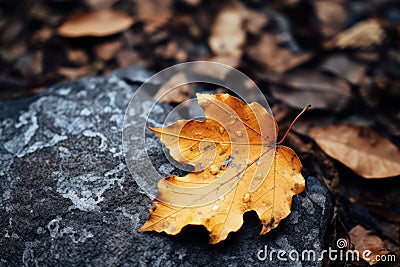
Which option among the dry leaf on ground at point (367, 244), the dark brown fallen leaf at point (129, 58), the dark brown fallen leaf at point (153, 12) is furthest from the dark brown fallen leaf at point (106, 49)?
the dry leaf on ground at point (367, 244)

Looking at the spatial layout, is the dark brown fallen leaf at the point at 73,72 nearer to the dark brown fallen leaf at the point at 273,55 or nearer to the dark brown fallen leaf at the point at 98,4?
the dark brown fallen leaf at the point at 98,4

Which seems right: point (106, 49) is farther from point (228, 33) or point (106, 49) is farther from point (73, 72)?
point (228, 33)

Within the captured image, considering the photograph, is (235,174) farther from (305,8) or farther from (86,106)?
(305,8)

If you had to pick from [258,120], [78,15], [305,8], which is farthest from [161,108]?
[305,8]

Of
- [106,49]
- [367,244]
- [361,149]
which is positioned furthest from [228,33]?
[367,244]

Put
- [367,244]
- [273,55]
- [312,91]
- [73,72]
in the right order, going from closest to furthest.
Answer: [367,244]
[312,91]
[73,72]
[273,55]

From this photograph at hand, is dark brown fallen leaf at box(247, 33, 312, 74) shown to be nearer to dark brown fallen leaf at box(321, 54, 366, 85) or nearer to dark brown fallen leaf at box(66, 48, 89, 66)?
dark brown fallen leaf at box(321, 54, 366, 85)
